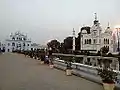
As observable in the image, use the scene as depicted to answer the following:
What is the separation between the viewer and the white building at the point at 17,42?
155000 millimetres

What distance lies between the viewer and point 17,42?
158500mm

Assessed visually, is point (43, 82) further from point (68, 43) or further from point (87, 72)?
point (68, 43)

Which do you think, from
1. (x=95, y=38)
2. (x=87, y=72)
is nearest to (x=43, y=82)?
(x=87, y=72)

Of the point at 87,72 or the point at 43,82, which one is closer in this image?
the point at 43,82

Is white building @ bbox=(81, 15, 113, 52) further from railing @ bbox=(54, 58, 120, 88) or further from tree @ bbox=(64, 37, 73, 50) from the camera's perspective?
railing @ bbox=(54, 58, 120, 88)

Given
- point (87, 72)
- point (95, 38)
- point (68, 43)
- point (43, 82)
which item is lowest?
point (43, 82)

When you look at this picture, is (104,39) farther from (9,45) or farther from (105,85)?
(9,45)

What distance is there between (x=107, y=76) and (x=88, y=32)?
75.0 metres

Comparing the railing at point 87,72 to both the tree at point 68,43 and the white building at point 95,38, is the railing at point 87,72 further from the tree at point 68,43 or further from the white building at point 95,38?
the tree at point 68,43

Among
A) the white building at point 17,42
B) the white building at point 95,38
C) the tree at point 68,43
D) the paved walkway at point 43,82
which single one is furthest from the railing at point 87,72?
the white building at point 17,42

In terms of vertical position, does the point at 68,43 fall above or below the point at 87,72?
above

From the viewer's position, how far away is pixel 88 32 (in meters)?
82.4

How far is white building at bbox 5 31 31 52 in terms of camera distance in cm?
15500

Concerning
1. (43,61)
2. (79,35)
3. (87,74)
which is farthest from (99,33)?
(87,74)
